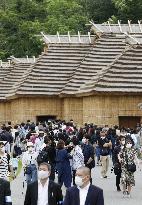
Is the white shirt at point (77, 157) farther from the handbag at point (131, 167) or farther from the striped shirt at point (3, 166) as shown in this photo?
the striped shirt at point (3, 166)

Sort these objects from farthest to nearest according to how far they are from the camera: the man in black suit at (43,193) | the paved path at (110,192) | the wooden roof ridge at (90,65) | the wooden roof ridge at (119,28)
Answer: the wooden roof ridge at (119,28)
the wooden roof ridge at (90,65)
the paved path at (110,192)
the man in black suit at (43,193)

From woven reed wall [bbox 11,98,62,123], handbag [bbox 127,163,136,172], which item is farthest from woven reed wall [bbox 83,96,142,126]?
handbag [bbox 127,163,136,172]

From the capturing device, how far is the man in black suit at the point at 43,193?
13.9 metres

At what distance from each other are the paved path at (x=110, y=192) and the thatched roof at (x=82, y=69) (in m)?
21.1

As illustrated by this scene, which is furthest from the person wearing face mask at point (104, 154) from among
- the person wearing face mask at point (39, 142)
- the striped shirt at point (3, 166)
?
the striped shirt at point (3, 166)

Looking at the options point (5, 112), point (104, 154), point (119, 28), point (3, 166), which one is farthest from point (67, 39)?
point (3, 166)

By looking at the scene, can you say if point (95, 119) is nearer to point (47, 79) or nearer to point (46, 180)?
point (47, 79)

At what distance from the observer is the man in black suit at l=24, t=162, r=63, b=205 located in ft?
45.6

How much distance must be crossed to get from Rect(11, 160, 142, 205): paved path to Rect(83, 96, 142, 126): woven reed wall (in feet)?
64.0

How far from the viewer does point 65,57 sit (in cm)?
6744

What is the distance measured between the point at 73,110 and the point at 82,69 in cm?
537

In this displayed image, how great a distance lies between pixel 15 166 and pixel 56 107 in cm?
3500

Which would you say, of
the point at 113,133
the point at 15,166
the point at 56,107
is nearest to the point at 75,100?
the point at 56,107

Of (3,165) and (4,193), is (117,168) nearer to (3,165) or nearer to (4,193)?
(3,165)
